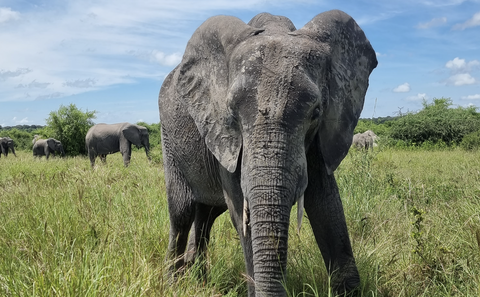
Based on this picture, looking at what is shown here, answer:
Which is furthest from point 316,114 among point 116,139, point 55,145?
point 55,145

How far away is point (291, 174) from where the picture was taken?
8.22ft

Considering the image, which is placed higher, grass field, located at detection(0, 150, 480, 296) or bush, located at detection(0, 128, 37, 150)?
bush, located at detection(0, 128, 37, 150)

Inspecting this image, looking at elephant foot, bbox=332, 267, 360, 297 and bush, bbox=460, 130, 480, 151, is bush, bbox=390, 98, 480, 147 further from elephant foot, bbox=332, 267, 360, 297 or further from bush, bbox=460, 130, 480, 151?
elephant foot, bbox=332, 267, 360, 297

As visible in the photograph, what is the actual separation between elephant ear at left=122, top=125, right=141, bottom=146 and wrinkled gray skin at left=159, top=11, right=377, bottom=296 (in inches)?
635

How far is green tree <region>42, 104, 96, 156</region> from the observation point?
28.7 m

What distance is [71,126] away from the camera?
28.9 meters

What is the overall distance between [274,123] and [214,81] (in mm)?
729

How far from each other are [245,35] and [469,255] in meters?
2.68

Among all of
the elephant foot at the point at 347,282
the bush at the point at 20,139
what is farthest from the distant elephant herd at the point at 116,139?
the bush at the point at 20,139

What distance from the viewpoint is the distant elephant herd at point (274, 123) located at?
2.50m

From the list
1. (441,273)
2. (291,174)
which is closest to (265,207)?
(291,174)

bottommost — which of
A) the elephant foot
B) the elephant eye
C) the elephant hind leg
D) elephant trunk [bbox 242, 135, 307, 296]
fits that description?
the elephant foot

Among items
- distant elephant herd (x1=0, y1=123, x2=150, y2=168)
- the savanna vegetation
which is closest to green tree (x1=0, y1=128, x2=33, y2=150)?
distant elephant herd (x1=0, y1=123, x2=150, y2=168)

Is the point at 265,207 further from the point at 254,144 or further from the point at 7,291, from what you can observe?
the point at 7,291
